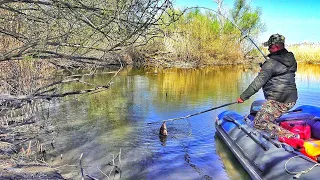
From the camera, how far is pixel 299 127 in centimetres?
555

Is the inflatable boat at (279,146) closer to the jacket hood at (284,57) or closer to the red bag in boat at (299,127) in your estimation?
the red bag in boat at (299,127)

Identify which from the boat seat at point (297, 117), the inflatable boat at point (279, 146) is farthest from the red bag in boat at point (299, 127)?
the boat seat at point (297, 117)

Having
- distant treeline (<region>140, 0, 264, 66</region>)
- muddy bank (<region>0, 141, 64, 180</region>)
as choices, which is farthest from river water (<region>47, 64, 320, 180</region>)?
distant treeline (<region>140, 0, 264, 66</region>)

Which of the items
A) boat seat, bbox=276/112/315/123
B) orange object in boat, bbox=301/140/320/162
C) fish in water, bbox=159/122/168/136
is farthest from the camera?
fish in water, bbox=159/122/168/136

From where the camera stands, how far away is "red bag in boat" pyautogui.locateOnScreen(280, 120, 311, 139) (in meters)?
5.43

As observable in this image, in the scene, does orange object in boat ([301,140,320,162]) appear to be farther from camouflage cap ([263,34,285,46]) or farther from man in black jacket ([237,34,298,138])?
Answer: camouflage cap ([263,34,285,46])

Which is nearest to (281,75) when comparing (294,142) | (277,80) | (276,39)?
(277,80)

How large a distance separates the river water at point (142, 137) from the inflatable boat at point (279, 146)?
42cm

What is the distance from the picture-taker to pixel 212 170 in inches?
235

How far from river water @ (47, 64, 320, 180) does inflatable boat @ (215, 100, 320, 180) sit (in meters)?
0.42

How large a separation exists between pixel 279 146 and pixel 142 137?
3.48 m

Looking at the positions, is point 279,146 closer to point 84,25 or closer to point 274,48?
point 274,48

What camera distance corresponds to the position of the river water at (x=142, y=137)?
5.89 m

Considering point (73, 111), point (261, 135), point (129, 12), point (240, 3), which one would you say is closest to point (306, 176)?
point (261, 135)
